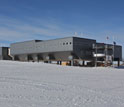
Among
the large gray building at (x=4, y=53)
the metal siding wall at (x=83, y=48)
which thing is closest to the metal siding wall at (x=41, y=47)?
the metal siding wall at (x=83, y=48)

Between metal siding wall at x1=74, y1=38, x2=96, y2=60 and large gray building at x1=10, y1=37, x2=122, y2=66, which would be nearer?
metal siding wall at x1=74, y1=38, x2=96, y2=60

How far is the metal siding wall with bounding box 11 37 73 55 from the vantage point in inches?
2396

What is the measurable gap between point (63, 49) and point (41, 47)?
1042 centimetres

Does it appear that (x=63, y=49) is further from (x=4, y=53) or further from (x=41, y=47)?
(x=4, y=53)

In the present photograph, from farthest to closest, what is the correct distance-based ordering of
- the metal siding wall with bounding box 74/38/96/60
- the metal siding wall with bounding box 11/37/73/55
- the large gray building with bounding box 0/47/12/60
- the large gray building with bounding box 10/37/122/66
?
the large gray building with bounding box 0/47/12/60 < the metal siding wall with bounding box 11/37/73/55 < the large gray building with bounding box 10/37/122/66 < the metal siding wall with bounding box 74/38/96/60

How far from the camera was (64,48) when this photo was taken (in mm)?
60469

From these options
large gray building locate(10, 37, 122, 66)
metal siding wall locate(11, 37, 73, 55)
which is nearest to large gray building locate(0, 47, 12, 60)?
metal siding wall locate(11, 37, 73, 55)

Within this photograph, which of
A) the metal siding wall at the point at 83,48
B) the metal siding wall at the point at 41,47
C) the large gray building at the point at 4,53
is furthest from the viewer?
the large gray building at the point at 4,53

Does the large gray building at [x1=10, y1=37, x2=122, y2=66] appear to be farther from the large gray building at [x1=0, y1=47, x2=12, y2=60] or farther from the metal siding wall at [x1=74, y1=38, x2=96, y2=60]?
the large gray building at [x1=0, y1=47, x2=12, y2=60]

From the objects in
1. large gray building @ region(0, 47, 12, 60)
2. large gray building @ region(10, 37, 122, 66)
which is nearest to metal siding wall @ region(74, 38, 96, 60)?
large gray building @ region(10, 37, 122, 66)

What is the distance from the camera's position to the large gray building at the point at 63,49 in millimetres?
59562

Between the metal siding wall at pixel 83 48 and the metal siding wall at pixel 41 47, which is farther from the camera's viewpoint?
the metal siding wall at pixel 41 47

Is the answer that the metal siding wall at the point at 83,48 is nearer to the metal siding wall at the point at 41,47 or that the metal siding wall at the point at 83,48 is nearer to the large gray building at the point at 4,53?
the metal siding wall at the point at 41,47

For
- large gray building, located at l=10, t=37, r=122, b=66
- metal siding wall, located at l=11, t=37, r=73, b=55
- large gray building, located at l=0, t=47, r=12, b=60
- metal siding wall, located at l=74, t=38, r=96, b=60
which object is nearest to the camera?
metal siding wall, located at l=74, t=38, r=96, b=60
